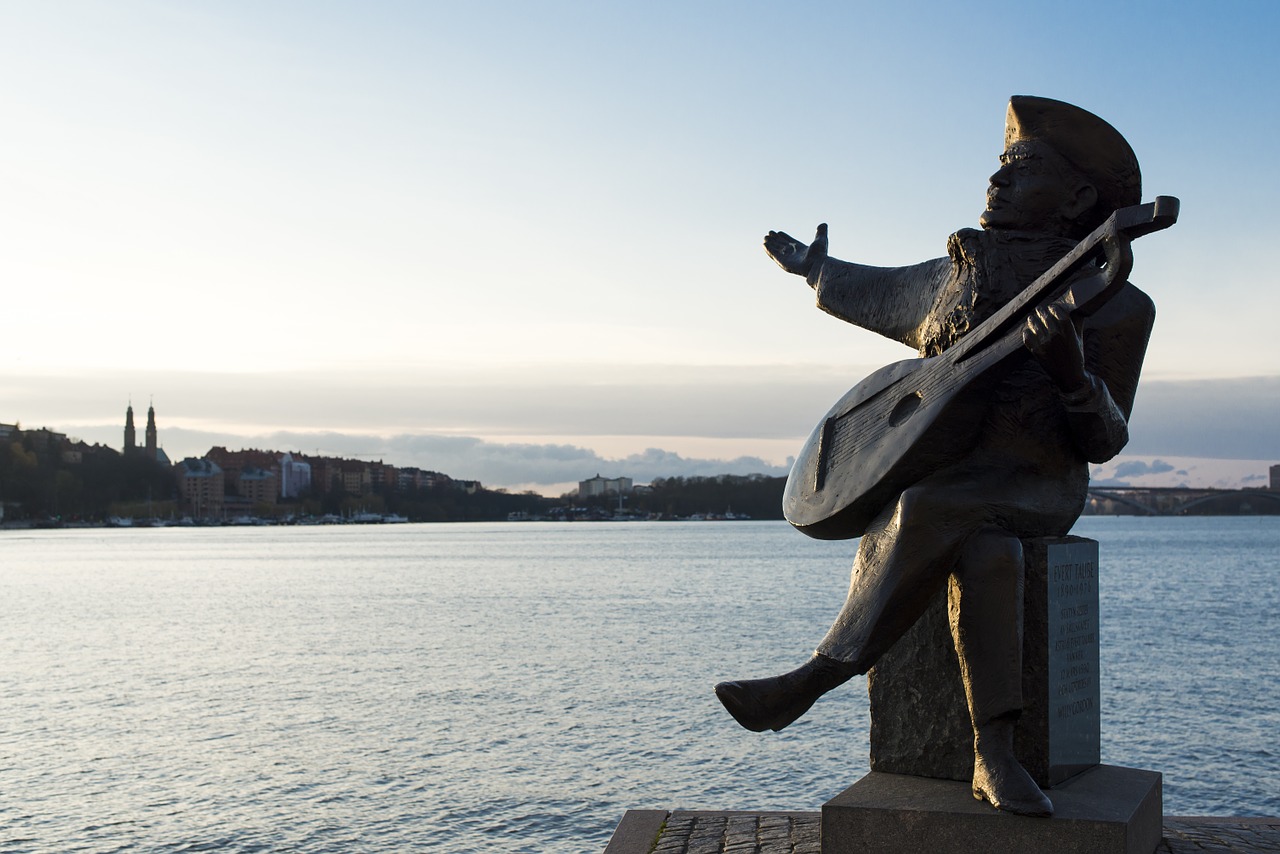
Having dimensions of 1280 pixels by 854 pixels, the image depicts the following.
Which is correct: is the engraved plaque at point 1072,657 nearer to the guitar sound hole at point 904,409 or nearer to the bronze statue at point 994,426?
the bronze statue at point 994,426

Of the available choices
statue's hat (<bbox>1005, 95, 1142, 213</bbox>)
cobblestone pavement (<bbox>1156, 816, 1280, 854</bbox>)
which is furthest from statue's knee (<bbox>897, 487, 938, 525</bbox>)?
cobblestone pavement (<bbox>1156, 816, 1280, 854</bbox>)

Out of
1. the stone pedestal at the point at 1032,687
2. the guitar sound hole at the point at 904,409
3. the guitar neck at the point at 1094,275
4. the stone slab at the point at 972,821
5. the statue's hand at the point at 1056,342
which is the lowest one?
the stone slab at the point at 972,821

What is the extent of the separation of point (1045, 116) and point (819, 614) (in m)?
25.1

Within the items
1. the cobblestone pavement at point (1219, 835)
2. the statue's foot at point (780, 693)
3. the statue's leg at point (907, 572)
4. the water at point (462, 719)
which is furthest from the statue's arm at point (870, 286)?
the water at point (462, 719)

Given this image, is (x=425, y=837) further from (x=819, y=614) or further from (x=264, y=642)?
(x=819, y=614)

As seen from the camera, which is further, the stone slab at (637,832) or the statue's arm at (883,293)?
the stone slab at (637,832)

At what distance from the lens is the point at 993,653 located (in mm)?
4629

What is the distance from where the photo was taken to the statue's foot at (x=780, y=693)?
4547 millimetres

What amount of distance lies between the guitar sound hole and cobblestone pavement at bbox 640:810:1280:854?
2.20 m

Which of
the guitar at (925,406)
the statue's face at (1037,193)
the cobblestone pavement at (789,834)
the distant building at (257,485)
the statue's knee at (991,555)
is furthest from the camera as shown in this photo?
the distant building at (257,485)

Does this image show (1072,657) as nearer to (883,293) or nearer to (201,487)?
(883,293)

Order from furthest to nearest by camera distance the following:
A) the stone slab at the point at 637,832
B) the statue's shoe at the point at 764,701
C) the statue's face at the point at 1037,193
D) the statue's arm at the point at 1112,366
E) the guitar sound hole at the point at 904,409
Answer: the stone slab at the point at 637,832, the statue's face at the point at 1037,193, the guitar sound hole at the point at 904,409, the statue's arm at the point at 1112,366, the statue's shoe at the point at 764,701

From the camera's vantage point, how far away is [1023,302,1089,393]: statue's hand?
14.6 feet

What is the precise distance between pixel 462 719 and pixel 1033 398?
11467 millimetres
